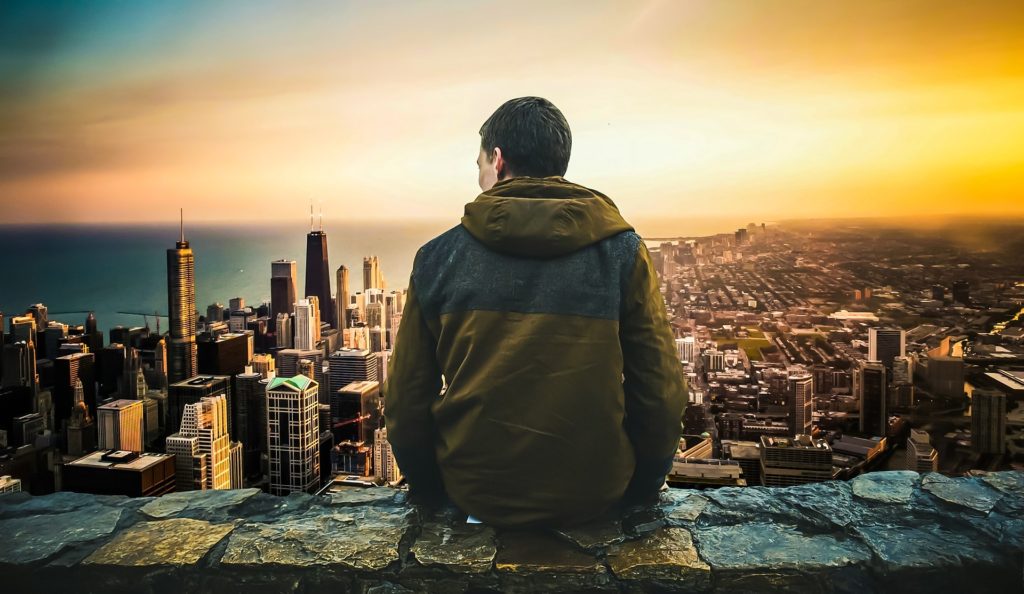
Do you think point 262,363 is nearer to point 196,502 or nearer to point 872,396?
point 196,502

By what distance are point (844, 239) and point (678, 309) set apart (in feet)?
3.95

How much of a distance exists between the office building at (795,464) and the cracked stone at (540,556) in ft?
6.42

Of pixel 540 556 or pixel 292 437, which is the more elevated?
pixel 540 556

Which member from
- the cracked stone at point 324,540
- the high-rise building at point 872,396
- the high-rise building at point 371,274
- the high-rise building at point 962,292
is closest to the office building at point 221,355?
the high-rise building at point 371,274

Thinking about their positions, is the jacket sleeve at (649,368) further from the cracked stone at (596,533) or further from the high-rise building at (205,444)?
the high-rise building at (205,444)

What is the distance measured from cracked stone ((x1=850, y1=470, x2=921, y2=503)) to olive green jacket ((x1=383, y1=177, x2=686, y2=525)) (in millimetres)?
595

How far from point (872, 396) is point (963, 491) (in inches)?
82.4

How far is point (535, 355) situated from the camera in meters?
1.27

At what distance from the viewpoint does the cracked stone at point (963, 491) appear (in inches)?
→ 61.7

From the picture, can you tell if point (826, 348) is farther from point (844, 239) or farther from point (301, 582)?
point (301, 582)

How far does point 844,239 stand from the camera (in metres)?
4.24

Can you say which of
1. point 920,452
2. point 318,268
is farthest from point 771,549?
point 318,268

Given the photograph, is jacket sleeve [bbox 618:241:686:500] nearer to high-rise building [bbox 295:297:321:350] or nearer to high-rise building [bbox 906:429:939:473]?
high-rise building [bbox 906:429:939:473]

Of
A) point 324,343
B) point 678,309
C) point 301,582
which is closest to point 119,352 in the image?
point 324,343
